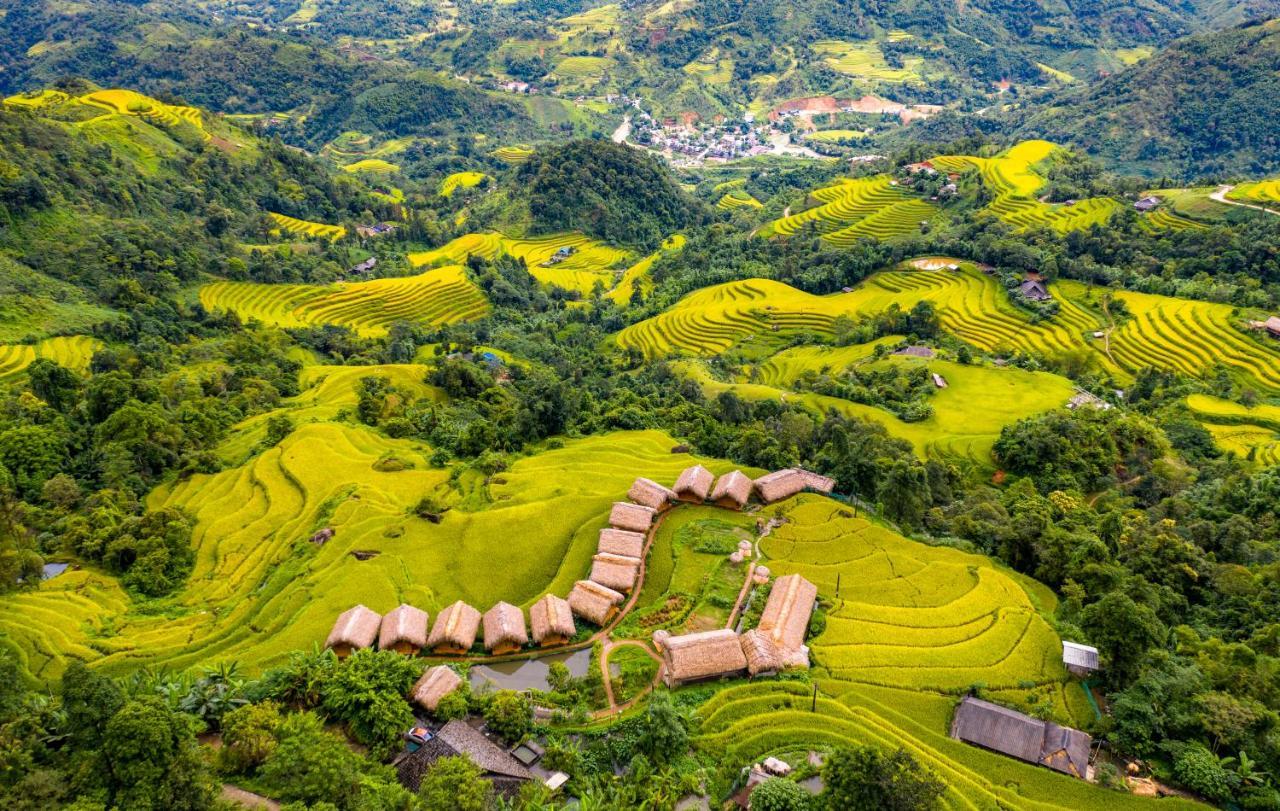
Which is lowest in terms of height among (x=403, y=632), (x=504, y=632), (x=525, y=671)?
(x=525, y=671)

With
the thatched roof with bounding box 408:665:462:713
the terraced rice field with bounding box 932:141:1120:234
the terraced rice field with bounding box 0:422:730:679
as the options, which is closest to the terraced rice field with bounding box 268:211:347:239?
the terraced rice field with bounding box 0:422:730:679

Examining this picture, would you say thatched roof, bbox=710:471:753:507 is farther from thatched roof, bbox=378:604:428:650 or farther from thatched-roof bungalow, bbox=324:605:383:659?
thatched-roof bungalow, bbox=324:605:383:659

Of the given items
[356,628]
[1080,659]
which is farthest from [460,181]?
[1080,659]

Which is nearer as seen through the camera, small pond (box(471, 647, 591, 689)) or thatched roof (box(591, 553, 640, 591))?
small pond (box(471, 647, 591, 689))

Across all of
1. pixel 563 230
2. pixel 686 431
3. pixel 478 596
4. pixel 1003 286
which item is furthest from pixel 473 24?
pixel 478 596

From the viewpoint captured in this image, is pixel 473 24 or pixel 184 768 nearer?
pixel 184 768

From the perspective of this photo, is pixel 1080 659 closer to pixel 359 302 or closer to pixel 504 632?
pixel 504 632

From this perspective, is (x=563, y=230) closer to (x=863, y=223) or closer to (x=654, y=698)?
(x=863, y=223)
